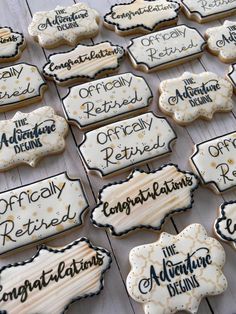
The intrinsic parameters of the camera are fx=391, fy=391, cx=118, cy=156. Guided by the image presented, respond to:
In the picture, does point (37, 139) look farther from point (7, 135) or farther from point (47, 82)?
point (47, 82)

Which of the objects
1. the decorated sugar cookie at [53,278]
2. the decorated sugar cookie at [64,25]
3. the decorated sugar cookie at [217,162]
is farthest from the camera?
the decorated sugar cookie at [64,25]

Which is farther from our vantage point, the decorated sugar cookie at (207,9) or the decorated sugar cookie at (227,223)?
the decorated sugar cookie at (207,9)

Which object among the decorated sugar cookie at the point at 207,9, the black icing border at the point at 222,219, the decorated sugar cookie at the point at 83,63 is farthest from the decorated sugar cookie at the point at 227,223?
the decorated sugar cookie at the point at 207,9

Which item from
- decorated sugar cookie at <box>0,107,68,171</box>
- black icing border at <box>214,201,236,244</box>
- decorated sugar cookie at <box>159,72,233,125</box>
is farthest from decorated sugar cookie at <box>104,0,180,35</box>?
black icing border at <box>214,201,236,244</box>

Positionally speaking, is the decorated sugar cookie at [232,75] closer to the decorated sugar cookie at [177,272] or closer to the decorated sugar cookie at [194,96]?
the decorated sugar cookie at [194,96]

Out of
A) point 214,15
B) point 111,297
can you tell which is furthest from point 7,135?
point 214,15

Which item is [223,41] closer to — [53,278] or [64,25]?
[64,25]

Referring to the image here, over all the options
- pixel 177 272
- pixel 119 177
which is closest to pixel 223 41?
pixel 119 177
